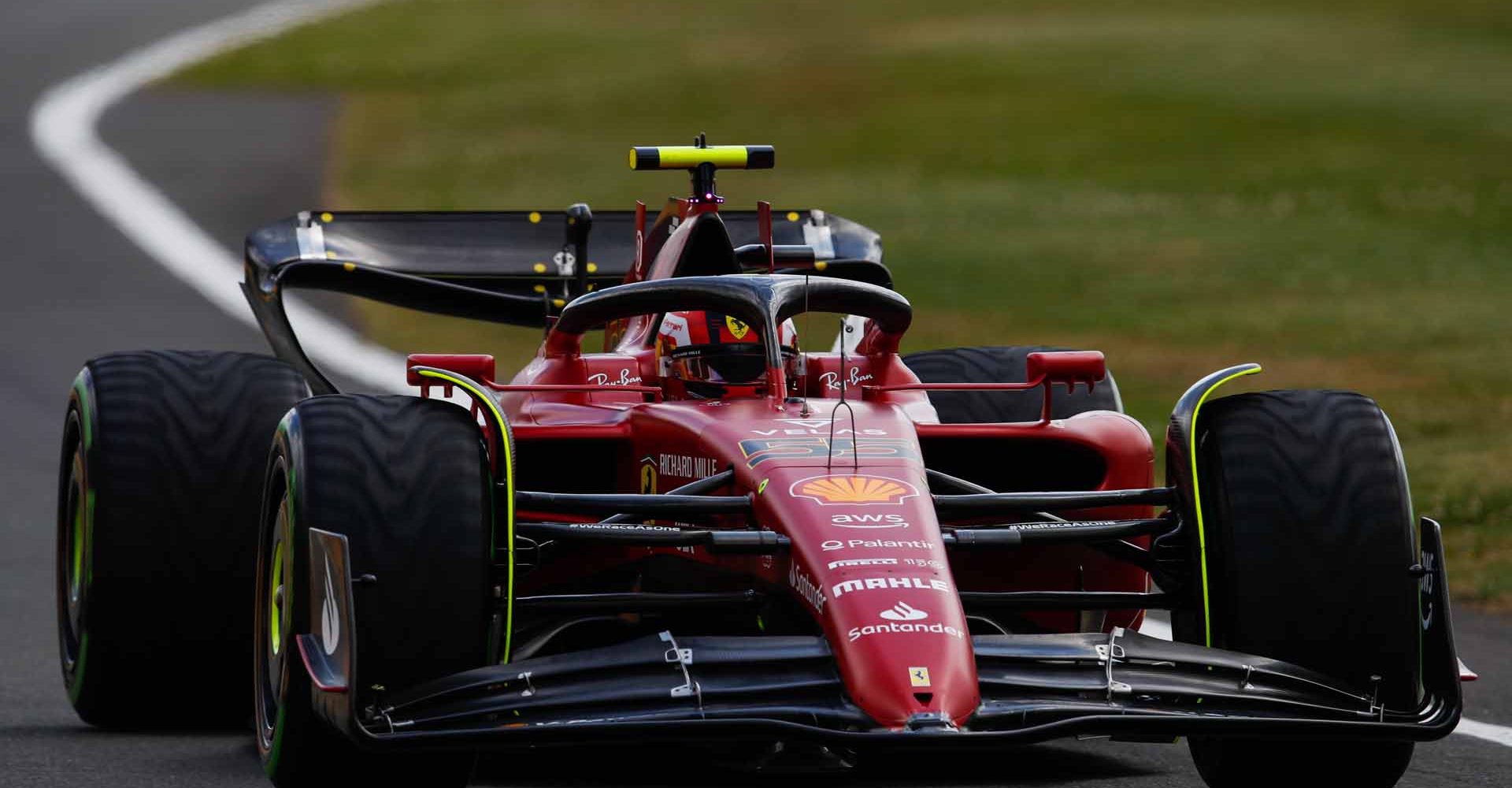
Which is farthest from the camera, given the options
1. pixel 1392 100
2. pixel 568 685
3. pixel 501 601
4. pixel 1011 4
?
pixel 1011 4

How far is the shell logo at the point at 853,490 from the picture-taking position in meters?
6.42

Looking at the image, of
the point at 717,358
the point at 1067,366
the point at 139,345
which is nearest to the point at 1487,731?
the point at 1067,366

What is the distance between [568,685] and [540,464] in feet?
6.11

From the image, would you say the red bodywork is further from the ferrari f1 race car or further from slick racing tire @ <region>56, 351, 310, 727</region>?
slick racing tire @ <region>56, 351, 310, 727</region>

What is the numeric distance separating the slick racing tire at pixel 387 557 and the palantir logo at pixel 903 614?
3.30 ft

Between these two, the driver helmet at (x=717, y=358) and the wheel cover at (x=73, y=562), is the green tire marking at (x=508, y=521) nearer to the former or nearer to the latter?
the driver helmet at (x=717, y=358)

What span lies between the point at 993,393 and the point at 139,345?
12259 millimetres

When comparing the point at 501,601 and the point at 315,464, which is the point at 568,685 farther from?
the point at 315,464

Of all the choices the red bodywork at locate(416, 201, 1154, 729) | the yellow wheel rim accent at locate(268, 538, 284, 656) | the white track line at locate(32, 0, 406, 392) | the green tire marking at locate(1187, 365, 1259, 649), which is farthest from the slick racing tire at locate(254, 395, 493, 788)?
the white track line at locate(32, 0, 406, 392)

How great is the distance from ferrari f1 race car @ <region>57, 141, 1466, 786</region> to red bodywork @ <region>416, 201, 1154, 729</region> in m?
0.01

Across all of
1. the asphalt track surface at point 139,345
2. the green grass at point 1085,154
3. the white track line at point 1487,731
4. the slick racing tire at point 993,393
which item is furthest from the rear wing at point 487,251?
the green grass at point 1085,154

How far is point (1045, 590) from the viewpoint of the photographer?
735 centimetres

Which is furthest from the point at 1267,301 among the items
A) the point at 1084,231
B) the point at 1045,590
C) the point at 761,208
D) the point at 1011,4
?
the point at 1011,4

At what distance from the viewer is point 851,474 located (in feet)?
21.6
